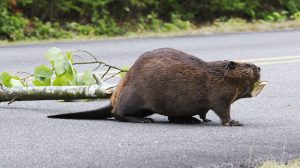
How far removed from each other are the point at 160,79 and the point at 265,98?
2.22 meters

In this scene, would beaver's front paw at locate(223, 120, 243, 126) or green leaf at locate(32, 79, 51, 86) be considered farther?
green leaf at locate(32, 79, 51, 86)

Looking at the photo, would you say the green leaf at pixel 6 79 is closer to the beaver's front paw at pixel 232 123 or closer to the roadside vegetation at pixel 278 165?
the beaver's front paw at pixel 232 123

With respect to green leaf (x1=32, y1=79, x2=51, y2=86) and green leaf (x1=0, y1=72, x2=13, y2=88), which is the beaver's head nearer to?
green leaf (x1=32, y1=79, x2=51, y2=86)

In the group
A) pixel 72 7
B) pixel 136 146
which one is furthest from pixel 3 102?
pixel 72 7

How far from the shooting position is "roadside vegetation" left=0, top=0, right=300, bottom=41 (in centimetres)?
1521

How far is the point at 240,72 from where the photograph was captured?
6.88 meters

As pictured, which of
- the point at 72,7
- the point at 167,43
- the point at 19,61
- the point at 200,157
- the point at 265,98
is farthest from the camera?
the point at 72,7

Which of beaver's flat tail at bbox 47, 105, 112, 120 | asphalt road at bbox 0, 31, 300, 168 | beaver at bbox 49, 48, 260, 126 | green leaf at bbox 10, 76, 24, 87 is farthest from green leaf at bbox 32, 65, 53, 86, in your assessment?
beaver at bbox 49, 48, 260, 126

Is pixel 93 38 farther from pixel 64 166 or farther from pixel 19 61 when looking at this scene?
pixel 64 166

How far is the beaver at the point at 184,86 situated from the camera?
6.86 meters

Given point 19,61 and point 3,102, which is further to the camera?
point 19,61

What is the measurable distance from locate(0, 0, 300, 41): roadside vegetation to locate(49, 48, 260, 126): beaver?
26.5 feet

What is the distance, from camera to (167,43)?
1427 centimetres

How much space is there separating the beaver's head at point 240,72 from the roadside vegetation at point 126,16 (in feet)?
27.4
